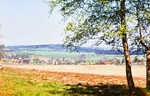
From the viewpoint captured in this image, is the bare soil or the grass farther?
the bare soil

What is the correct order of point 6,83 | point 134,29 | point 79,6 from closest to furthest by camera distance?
point 134,29 < point 79,6 < point 6,83

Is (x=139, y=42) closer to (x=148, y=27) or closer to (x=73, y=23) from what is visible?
(x=148, y=27)

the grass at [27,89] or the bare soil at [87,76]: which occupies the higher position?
the grass at [27,89]

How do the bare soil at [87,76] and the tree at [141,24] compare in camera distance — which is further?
the bare soil at [87,76]

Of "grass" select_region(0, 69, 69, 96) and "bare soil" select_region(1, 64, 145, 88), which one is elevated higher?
"grass" select_region(0, 69, 69, 96)

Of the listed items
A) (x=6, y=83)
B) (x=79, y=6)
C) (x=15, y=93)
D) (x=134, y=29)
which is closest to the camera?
(x=134, y=29)

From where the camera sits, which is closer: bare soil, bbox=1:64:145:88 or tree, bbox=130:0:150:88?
tree, bbox=130:0:150:88

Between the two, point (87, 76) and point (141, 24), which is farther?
point (87, 76)

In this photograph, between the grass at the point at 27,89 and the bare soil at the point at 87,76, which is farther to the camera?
the bare soil at the point at 87,76

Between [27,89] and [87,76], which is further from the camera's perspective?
[87,76]

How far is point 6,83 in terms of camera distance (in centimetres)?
3756

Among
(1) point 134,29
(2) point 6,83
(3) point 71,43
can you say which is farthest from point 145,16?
(2) point 6,83

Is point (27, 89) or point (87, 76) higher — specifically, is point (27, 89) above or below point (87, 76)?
above

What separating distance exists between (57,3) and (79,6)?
1579 millimetres
